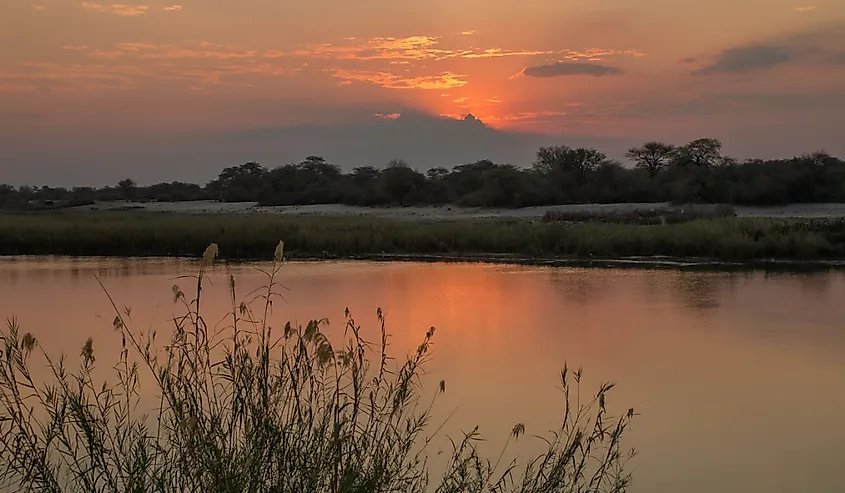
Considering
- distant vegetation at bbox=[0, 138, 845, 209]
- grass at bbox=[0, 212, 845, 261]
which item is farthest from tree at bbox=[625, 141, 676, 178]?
grass at bbox=[0, 212, 845, 261]

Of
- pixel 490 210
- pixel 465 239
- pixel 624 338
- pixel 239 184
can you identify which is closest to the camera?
pixel 624 338

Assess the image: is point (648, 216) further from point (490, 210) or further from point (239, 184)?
point (239, 184)

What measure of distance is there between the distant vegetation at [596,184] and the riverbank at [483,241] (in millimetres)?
8366

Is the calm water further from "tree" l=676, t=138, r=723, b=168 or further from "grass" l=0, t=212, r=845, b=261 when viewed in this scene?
"tree" l=676, t=138, r=723, b=168

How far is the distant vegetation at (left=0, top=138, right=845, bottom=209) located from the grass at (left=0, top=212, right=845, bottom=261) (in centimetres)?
800

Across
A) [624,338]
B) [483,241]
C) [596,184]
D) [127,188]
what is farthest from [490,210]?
[127,188]

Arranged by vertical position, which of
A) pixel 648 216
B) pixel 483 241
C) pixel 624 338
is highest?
pixel 648 216

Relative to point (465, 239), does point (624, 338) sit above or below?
below

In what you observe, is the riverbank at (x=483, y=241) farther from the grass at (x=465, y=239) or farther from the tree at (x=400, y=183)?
the tree at (x=400, y=183)

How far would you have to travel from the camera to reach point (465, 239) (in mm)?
20172

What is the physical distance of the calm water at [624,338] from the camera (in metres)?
5.66

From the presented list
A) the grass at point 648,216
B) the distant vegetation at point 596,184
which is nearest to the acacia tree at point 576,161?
the distant vegetation at point 596,184

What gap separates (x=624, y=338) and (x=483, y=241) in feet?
35.0

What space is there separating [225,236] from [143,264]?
112 inches
